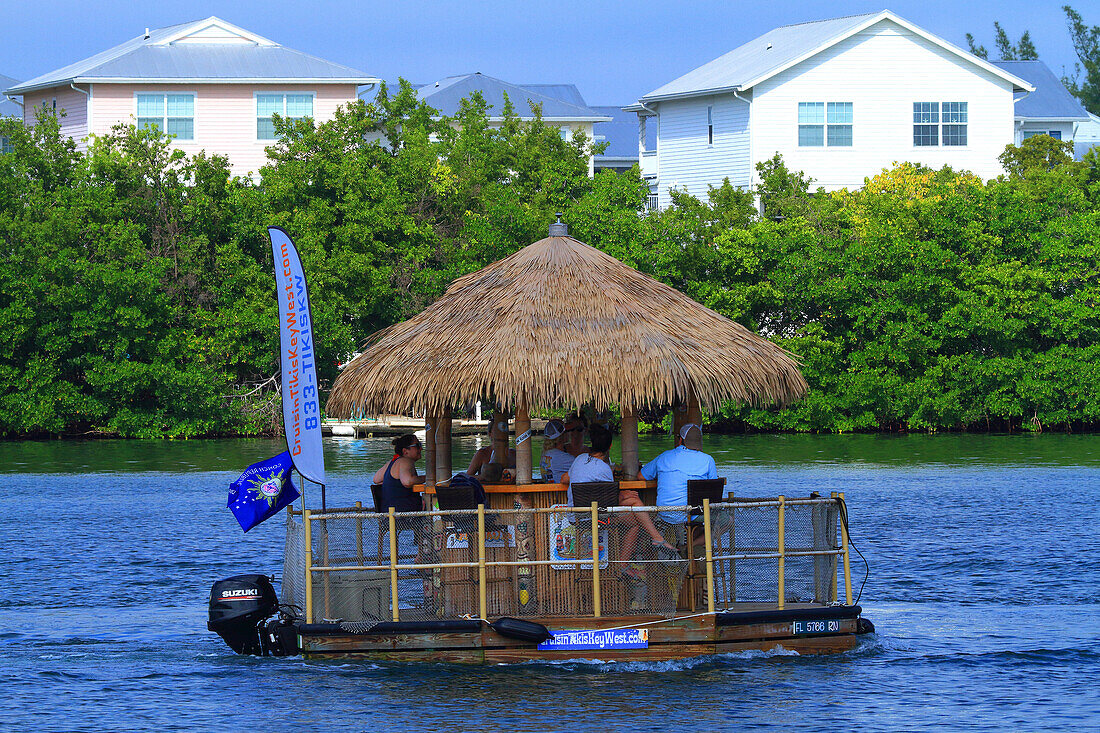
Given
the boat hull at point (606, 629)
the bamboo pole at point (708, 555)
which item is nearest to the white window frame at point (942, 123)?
the boat hull at point (606, 629)

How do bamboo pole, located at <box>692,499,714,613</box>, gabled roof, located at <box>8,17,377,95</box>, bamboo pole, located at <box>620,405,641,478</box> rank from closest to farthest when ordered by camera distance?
bamboo pole, located at <box>692,499,714,613</box> → bamboo pole, located at <box>620,405,641,478</box> → gabled roof, located at <box>8,17,377,95</box>

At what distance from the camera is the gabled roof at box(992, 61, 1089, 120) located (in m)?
78.2

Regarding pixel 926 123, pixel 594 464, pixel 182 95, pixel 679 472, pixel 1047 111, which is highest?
pixel 1047 111

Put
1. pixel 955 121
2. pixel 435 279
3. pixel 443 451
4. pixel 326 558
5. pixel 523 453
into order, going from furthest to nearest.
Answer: pixel 955 121, pixel 435 279, pixel 443 451, pixel 523 453, pixel 326 558

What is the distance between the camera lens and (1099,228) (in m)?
50.2

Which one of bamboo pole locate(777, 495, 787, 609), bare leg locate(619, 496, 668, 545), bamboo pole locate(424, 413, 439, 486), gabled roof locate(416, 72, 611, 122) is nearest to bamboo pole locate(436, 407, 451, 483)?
bamboo pole locate(424, 413, 439, 486)

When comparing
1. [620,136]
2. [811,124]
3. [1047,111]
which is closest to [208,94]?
[811,124]

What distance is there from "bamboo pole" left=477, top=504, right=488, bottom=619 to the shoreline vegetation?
3370 cm

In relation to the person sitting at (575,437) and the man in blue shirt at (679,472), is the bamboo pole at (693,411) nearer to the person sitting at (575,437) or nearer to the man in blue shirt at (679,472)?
the man in blue shirt at (679,472)

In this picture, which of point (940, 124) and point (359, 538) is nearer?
point (359, 538)

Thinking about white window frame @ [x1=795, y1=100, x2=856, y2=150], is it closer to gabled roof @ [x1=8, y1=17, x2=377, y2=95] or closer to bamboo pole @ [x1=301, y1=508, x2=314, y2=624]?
gabled roof @ [x1=8, y1=17, x2=377, y2=95]

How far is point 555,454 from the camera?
53.0 ft

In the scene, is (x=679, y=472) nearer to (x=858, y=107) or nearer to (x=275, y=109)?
(x=858, y=107)

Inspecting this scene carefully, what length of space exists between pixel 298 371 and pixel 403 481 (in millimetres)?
1732
